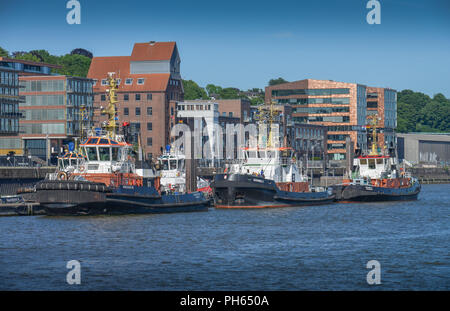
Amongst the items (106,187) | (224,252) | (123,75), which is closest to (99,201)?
(106,187)

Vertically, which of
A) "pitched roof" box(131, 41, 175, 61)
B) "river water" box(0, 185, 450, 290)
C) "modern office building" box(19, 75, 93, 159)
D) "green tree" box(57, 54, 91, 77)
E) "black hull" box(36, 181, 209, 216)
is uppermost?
"green tree" box(57, 54, 91, 77)

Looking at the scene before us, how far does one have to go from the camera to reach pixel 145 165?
73.9 m

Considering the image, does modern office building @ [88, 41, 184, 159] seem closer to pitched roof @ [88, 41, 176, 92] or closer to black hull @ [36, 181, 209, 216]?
pitched roof @ [88, 41, 176, 92]

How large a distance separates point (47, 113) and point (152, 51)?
2498cm

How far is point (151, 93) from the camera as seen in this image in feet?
477

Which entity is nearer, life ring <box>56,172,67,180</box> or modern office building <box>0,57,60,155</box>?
life ring <box>56,172,67,180</box>

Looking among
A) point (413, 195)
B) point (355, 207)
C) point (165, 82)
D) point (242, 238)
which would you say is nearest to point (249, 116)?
point (165, 82)

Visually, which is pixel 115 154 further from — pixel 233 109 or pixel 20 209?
pixel 233 109

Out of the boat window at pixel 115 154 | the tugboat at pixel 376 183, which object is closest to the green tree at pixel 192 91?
the tugboat at pixel 376 183

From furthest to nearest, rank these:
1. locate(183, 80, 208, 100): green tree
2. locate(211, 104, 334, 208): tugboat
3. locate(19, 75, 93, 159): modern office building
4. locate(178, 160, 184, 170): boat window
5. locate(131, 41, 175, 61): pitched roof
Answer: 1. locate(183, 80, 208, 100): green tree
2. locate(131, 41, 175, 61): pitched roof
3. locate(19, 75, 93, 159): modern office building
4. locate(178, 160, 184, 170): boat window
5. locate(211, 104, 334, 208): tugboat

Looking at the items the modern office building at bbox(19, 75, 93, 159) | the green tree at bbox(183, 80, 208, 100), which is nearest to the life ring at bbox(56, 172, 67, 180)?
the modern office building at bbox(19, 75, 93, 159)

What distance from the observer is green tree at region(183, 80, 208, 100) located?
192250mm

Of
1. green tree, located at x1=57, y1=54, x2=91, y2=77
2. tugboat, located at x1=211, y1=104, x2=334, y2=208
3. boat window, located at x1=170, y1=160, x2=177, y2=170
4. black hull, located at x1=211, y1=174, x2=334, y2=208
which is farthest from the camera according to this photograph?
green tree, located at x1=57, y1=54, x2=91, y2=77

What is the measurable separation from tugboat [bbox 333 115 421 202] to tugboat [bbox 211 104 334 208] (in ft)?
10.6
